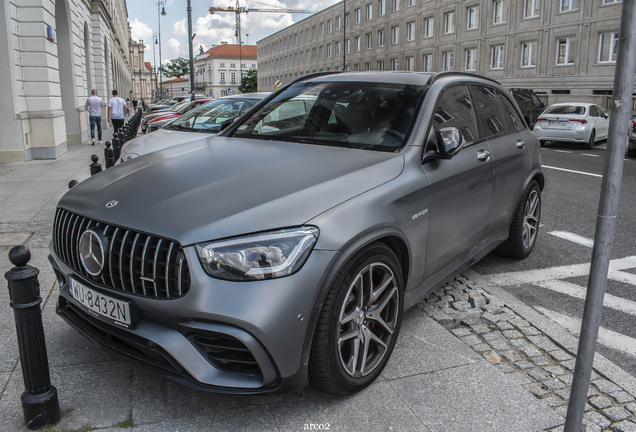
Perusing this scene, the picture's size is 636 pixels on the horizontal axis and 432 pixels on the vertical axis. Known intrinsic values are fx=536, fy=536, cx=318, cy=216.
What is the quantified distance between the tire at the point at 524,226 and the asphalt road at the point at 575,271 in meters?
0.14

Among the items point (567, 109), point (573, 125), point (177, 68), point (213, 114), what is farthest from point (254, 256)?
point (177, 68)

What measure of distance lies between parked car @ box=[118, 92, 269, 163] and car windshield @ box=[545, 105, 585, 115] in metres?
13.4

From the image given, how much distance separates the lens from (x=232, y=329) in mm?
2205

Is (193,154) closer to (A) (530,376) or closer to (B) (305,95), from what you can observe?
(B) (305,95)

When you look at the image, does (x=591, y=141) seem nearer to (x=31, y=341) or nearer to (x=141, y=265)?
(x=141, y=265)

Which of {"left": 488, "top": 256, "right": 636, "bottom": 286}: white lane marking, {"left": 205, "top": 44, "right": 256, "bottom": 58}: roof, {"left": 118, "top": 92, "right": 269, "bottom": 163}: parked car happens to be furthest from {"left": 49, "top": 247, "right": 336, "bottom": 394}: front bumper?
Answer: {"left": 205, "top": 44, "right": 256, "bottom": 58}: roof

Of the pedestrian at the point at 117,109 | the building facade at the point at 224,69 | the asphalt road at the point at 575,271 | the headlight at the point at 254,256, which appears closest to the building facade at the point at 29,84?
the pedestrian at the point at 117,109

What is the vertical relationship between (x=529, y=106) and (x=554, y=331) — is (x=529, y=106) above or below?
above

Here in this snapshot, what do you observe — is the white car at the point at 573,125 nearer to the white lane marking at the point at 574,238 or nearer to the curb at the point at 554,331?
the white lane marking at the point at 574,238

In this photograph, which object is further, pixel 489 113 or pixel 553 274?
Answer: pixel 553 274

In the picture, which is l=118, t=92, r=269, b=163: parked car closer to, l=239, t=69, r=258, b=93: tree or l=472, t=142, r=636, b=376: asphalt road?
l=472, t=142, r=636, b=376: asphalt road

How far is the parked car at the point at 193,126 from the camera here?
686 cm

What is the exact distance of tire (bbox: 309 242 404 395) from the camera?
8.04ft

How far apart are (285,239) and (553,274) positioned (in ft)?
11.4
